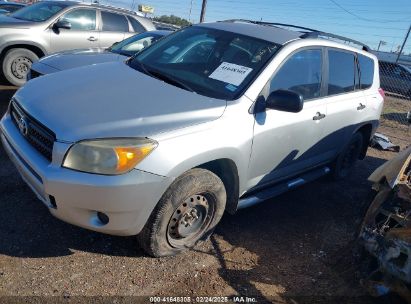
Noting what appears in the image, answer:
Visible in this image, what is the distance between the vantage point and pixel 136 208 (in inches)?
113

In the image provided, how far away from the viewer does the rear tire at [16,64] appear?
768 centimetres

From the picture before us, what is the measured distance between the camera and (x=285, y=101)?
3.47 m

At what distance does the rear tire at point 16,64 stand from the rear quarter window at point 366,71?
234 inches

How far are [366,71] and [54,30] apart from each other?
231 inches

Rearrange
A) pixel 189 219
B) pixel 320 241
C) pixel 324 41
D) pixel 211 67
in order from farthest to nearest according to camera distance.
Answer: pixel 324 41, pixel 320 241, pixel 211 67, pixel 189 219

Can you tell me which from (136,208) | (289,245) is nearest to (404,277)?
(289,245)

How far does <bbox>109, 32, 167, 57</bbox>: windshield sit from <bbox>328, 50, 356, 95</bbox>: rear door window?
10.8 feet

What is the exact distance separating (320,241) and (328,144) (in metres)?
1.23

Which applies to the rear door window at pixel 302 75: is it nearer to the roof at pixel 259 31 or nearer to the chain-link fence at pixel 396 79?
the roof at pixel 259 31

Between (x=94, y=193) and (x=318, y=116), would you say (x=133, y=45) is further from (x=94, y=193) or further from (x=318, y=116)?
(x=94, y=193)

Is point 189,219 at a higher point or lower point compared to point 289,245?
higher

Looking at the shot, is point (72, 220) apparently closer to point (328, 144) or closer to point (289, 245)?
point (289, 245)

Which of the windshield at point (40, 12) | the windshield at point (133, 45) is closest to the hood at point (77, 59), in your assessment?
the windshield at point (133, 45)

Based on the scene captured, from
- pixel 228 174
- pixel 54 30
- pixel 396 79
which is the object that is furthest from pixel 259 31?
pixel 396 79
